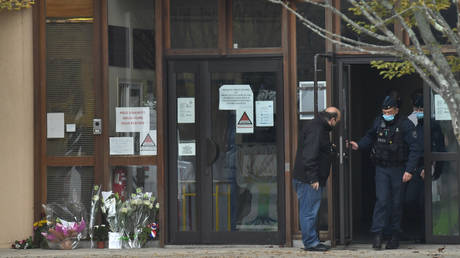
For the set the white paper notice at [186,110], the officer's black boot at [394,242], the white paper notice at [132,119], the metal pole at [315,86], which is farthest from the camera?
the white paper notice at [132,119]

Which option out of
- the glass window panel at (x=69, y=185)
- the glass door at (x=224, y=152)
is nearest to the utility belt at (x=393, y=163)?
the glass door at (x=224, y=152)

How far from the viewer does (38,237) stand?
12.0 metres

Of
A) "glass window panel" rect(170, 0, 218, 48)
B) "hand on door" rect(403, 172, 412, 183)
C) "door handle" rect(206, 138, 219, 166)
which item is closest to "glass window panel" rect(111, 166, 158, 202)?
"door handle" rect(206, 138, 219, 166)

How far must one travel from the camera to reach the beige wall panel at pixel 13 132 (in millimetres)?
12047

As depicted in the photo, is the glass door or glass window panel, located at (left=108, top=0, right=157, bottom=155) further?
glass window panel, located at (left=108, top=0, right=157, bottom=155)

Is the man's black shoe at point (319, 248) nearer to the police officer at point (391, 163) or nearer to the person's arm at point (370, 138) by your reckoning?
the police officer at point (391, 163)

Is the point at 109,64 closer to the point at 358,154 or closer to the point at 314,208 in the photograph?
the point at 314,208

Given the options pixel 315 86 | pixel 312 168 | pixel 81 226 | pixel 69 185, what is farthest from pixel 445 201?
pixel 69 185

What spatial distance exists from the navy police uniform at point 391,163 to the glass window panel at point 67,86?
3546 millimetres

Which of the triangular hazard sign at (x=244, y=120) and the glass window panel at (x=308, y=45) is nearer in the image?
the glass window panel at (x=308, y=45)

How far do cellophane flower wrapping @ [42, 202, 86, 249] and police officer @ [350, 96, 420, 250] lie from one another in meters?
3.55

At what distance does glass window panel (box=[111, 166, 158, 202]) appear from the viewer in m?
12.1

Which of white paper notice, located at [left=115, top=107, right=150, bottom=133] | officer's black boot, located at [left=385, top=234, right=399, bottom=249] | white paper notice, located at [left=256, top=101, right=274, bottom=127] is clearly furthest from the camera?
white paper notice, located at [left=115, top=107, right=150, bottom=133]

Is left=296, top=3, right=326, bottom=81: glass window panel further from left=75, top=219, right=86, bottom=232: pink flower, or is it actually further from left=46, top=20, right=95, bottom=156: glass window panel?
left=75, top=219, right=86, bottom=232: pink flower
